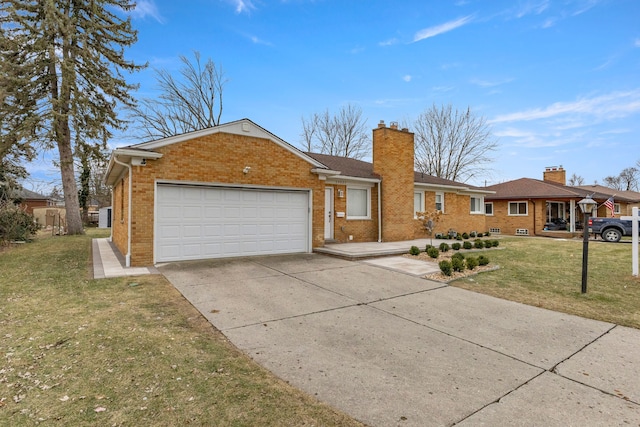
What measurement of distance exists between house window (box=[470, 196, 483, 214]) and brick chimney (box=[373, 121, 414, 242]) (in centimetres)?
644

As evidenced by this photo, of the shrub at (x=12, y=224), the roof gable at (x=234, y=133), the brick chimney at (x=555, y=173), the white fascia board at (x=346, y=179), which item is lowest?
the shrub at (x=12, y=224)

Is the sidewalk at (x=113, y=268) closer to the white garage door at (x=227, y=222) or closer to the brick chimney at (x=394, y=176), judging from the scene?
the white garage door at (x=227, y=222)

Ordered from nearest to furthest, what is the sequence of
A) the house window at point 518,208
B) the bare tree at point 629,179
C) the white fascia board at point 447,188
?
the white fascia board at point 447,188, the house window at point 518,208, the bare tree at point 629,179

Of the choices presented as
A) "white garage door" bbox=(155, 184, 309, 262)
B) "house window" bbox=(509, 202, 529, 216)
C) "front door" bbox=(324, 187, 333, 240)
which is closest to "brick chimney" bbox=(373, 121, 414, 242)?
"front door" bbox=(324, 187, 333, 240)

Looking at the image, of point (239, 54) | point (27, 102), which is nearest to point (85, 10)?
point (27, 102)

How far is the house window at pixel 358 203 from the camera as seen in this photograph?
1370cm

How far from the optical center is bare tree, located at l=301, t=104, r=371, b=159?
32.0 metres

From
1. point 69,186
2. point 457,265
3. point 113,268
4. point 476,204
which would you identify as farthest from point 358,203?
point 69,186

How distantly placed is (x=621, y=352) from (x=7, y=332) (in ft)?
25.2

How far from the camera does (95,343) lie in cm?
389

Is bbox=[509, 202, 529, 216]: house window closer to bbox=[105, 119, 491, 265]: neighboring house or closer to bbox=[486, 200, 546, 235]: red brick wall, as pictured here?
bbox=[486, 200, 546, 235]: red brick wall

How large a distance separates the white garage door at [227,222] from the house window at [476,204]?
1219cm

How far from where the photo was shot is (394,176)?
14.2m

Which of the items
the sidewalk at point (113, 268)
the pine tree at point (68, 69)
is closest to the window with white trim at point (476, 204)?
the sidewalk at point (113, 268)
